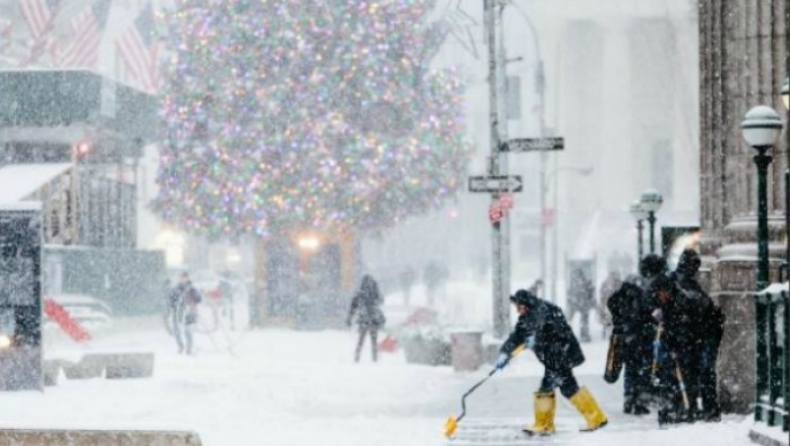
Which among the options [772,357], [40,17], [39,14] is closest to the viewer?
[772,357]

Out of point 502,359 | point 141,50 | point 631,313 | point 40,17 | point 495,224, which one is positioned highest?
point 40,17

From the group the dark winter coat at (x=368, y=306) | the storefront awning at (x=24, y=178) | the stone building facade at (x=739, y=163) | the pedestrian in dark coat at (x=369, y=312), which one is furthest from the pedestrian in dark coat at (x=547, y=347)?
the storefront awning at (x=24, y=178)

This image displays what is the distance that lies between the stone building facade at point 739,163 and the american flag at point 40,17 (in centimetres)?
2916

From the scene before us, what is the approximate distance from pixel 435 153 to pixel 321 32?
174 inches

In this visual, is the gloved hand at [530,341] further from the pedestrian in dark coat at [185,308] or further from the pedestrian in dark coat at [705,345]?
the pedestrian in dark coat at [185,308]

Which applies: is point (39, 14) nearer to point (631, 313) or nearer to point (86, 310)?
point (86, 310)

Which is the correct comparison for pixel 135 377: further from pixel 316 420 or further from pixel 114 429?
pixel 114 429

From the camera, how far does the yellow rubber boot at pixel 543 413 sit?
15.0m

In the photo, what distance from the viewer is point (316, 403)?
1962 centimetres

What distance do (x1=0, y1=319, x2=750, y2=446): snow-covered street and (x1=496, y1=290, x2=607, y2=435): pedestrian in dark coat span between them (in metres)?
0.27

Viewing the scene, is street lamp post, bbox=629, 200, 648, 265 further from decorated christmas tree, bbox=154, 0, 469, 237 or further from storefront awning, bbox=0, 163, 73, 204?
storefront awning, bbox=0, 163, 73, 204

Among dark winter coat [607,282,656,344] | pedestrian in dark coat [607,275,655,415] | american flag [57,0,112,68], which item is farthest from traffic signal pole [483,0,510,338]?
american flag [57,0,112,68]

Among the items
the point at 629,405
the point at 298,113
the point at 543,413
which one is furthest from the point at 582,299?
the point at 543,413

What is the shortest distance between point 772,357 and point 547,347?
2923 millimetres
